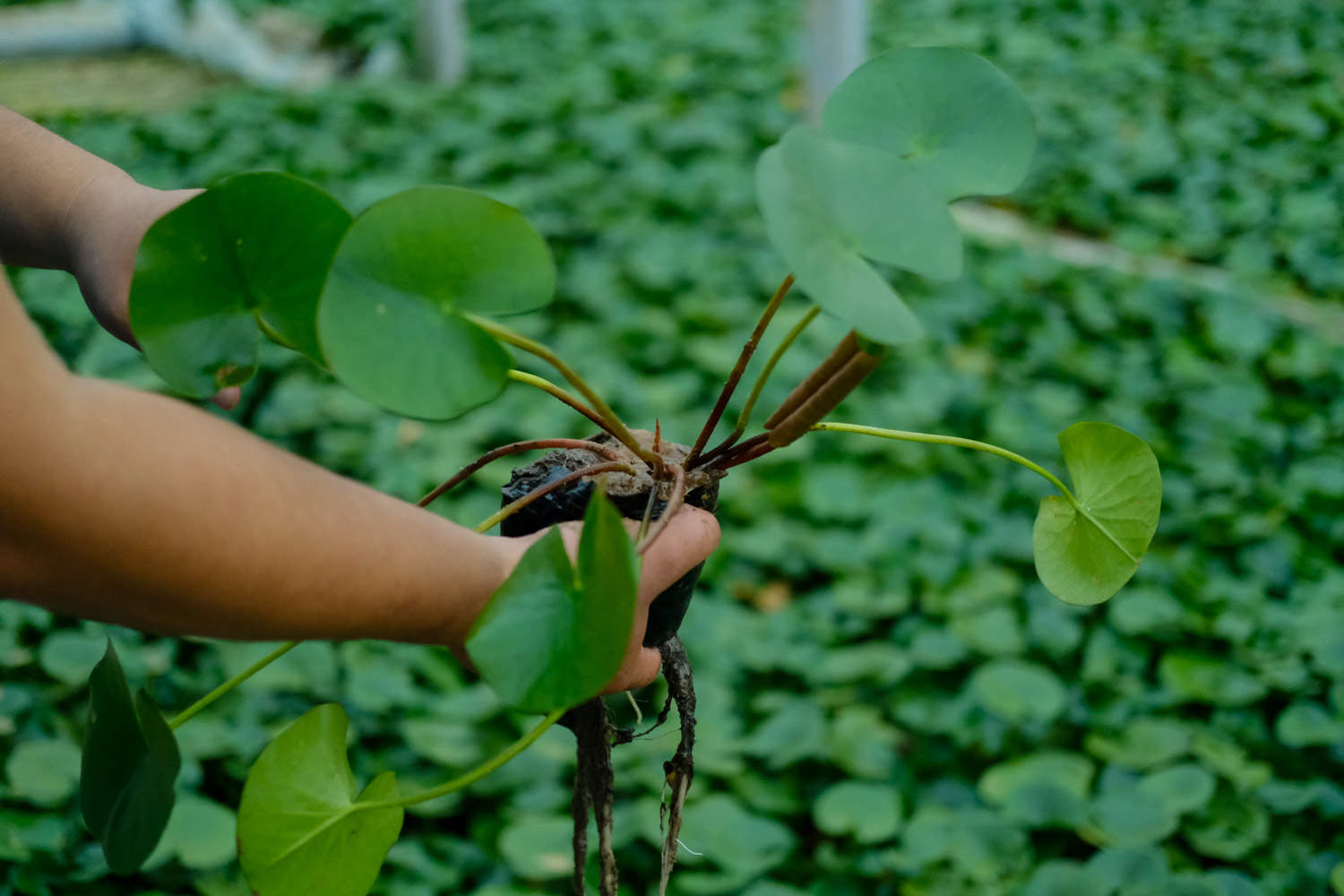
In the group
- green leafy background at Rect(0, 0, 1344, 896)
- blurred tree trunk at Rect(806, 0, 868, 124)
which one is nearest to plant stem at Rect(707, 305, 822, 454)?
green leafy background at Rect(0, 0, 1344, 896)

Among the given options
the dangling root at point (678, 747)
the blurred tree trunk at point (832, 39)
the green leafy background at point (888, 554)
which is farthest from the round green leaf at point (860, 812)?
the blurred tree trunk at point (832, 39)

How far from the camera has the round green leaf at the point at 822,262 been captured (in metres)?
0.42

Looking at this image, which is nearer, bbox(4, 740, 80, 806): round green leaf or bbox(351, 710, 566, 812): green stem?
bbox(351, 710, 566, 812): green stem

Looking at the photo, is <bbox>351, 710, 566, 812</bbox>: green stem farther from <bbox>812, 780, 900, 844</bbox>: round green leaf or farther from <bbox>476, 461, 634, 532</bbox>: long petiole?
<bbox>812, 780, 900, 844</bbox>: round green leaf

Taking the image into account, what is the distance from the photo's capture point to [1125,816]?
1104 mm

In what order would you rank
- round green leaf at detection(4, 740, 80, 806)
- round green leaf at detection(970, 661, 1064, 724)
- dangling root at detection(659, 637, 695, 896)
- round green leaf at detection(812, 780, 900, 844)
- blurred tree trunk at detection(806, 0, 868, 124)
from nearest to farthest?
1. dangling root at detection(659, 637, 695, 896)
2. round green leaf at detection(4, 740, 80, 806)
3. round green leaf at detection(812, 780, 900, 844)
4. round green leaf at detection(970, 661, 1064, 724)
5. blurred tree trunk at detection(806, 0, 868, 124)

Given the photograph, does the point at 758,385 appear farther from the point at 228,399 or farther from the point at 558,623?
the point at 228,399

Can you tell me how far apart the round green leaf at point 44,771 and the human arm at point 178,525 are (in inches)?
28.4

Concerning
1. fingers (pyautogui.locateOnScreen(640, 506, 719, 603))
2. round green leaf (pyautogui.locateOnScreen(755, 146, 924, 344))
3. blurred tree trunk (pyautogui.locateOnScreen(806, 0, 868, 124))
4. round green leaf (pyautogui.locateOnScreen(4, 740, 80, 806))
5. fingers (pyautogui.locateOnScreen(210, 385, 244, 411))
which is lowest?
round green leaf (pyautogui.locateOnScreen(4, 740, 80, 806))

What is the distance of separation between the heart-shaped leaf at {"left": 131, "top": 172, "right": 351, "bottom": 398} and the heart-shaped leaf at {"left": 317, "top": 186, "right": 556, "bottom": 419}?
5 centimetres

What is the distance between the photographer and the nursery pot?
62 centimetres

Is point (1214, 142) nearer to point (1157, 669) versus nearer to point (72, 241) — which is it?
point (1157, 669)

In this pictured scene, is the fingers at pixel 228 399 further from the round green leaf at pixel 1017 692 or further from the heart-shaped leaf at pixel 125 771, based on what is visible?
the round green leaf at pixel 1017 692

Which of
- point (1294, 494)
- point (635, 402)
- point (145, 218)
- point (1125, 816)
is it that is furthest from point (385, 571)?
point (1294, 494)
